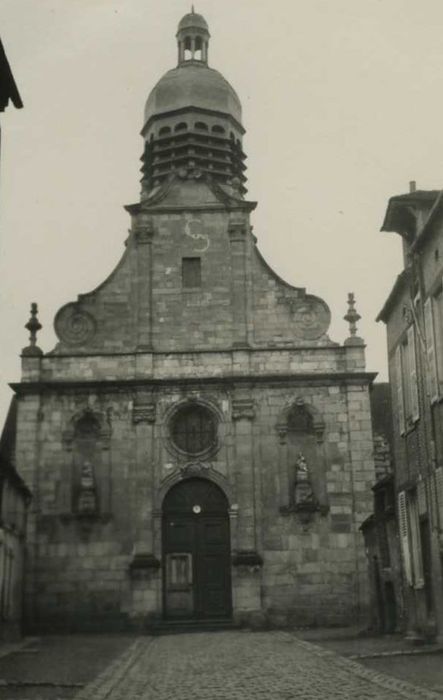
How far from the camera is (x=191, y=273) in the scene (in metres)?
26.9

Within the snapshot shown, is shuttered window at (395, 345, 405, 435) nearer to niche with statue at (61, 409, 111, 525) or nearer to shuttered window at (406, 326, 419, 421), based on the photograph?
shuttered window at (406, 326, 419, 421)

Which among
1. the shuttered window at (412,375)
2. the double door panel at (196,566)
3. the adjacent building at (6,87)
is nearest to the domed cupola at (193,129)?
the double door panel at (196,566)

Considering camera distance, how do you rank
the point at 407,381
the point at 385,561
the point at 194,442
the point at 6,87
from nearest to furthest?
the point at 6,87 < the point at 407,381 < the point at 385,561 < the point at 194,442

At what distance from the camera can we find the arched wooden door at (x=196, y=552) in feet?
80.3

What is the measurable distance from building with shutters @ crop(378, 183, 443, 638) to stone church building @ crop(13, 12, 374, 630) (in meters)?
7.09

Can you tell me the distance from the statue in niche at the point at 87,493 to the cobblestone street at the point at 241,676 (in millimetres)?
6474

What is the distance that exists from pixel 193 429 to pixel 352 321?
17.2 feet

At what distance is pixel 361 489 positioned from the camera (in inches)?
981

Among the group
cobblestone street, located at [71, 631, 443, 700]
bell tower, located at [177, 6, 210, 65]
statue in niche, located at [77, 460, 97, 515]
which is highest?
bell tower, located at [177, 6, 210, 65]

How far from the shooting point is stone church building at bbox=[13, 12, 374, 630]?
24297 millimetres

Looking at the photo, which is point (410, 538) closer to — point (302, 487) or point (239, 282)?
point (302, 487)

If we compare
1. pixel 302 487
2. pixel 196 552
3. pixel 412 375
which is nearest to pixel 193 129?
pixel 302 487

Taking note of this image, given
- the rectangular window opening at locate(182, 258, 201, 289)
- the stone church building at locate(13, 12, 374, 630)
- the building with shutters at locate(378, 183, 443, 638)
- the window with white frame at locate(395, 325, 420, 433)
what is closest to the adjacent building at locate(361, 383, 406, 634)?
the building with shutters at locate(378, 183, 443, 638)

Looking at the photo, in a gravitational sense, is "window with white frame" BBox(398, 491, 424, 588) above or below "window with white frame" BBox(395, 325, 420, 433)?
below
